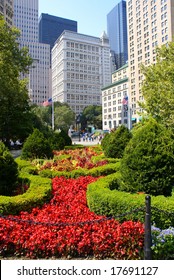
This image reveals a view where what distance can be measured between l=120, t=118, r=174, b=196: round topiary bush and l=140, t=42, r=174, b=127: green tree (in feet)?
31.2

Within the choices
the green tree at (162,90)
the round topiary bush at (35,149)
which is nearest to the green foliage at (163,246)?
the round topiary bush at (35,149)

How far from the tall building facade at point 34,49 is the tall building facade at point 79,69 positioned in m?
7.17

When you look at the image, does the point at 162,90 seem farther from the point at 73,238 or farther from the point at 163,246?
the point at 73,238

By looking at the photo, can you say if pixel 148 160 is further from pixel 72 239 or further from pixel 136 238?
pixel 72 239

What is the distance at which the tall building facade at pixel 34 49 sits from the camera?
171 meters

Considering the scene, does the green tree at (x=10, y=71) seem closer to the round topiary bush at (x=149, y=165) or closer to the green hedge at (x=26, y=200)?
the green hedge at (x=26, y=200)

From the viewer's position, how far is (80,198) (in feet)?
24.5

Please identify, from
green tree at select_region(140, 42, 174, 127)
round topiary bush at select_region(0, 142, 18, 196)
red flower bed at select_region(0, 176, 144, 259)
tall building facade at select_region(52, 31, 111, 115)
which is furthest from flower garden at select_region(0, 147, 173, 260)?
tall building facade at select_region(52, 31, 111, 115)

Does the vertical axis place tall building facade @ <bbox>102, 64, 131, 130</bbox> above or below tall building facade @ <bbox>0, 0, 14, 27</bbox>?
below

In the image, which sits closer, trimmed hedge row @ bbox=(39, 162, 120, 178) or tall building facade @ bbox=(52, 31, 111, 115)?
trimmed hedge row @ bbox=(39, 162, 120, 178)

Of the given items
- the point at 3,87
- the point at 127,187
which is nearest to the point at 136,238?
the point at 127,187

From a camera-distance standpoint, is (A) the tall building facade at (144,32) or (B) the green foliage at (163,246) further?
(A) the tall building facade at (144,32)

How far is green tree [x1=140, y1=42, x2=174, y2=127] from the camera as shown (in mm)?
16672

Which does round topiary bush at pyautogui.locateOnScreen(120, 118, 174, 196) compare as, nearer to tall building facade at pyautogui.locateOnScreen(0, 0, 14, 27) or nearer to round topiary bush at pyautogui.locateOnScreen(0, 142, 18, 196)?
round topiary bush at pyautogui.locateOnScreen(0, 142, 18, 196)
